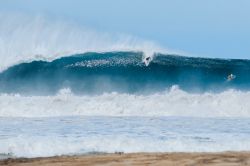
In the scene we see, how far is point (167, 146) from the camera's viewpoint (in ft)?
26.6

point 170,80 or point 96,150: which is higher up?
point 170,80

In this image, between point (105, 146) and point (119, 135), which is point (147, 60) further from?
point (105, 146)

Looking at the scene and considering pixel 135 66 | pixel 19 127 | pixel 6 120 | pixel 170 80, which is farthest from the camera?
pixel 135 66

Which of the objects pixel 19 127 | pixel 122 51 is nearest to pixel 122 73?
pixel 122 51

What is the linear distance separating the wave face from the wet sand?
10075 mm

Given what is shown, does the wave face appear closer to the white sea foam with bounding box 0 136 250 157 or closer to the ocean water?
the ocean water

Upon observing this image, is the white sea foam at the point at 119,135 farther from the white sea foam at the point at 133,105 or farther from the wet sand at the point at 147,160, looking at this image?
the white sea foam at the point at 133,105

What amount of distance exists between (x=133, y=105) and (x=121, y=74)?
5145 millimetres

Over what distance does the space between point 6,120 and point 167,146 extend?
5.52 meters

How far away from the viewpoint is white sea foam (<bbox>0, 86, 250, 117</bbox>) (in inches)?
541

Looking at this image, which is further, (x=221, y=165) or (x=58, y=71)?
(x=58, y=71)

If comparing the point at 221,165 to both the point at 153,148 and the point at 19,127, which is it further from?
the point at 19,127

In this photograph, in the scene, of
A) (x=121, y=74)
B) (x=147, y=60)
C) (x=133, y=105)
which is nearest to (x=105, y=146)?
(x=133, y=105)

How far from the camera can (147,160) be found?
631cm
